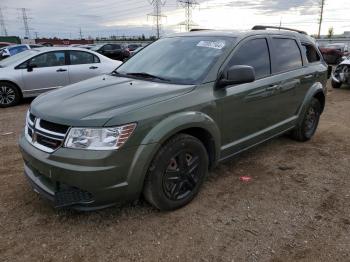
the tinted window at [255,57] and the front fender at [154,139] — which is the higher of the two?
the tinted window at [255,57]

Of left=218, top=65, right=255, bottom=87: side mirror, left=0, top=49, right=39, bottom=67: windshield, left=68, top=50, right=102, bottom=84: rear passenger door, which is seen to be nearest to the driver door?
left=68, top=50, right=102, bottom=84: rear passenger door

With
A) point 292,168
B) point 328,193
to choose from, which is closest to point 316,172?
point 292,168

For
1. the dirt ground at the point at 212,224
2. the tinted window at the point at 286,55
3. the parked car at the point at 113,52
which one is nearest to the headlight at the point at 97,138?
the dirt ground at the point at 212,224

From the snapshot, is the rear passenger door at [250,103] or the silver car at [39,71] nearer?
the rear passenger door at [250,103]

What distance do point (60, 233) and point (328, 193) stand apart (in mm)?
2892

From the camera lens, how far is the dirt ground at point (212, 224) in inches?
113

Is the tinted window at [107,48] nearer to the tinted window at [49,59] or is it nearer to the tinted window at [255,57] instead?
the tinted window at [49,59]

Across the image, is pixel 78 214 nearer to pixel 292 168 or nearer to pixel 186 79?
pixel 186 79

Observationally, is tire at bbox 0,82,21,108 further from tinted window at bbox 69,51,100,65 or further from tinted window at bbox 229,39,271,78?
tinted window at bbox 229,39,271,78

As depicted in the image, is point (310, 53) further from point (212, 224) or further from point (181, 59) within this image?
point (212, 224)

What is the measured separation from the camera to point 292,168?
465cm

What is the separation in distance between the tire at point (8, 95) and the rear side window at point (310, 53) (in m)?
6.98

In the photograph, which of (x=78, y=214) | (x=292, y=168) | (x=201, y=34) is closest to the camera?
(x=78, y=214)

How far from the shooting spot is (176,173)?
11.1 ft
